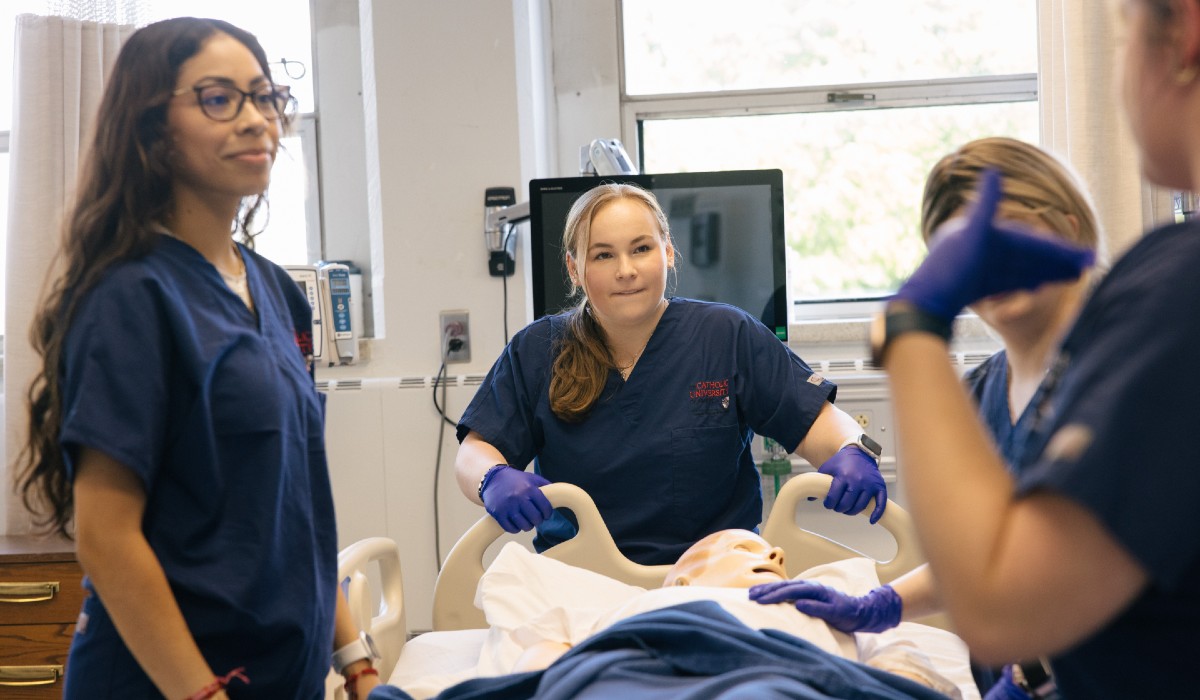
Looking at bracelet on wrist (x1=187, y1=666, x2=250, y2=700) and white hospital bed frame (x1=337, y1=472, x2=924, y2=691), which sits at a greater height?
bracelet on wrist (x1=187, y1=666, x2=250, y2=700)

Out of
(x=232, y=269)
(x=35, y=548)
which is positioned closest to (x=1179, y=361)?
(x=232, y=269)

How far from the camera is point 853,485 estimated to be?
6.38 feet

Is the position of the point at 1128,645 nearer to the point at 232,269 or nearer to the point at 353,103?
the point at 232,269

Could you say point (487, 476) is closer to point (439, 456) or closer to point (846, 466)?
point (846, 466)

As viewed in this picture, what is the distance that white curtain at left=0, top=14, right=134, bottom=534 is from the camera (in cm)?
294

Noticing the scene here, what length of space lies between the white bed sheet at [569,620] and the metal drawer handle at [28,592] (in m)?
1.16

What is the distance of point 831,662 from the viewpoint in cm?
143

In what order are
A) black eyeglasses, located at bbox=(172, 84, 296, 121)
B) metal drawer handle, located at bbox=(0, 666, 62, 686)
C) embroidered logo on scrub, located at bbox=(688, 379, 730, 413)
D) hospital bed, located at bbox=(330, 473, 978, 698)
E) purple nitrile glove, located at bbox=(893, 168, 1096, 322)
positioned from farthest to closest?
metal drawer handle, located at bbox=(0, 666, 62, 686) < embroidered logo on scrub, located at bbox=(688, 379, 730, 413) < hospital bed, located at bbox=(330, 473, 978, 698) < black eyeglasses, located at bbox=(172, 84, 296, 121) < purple nitrile glove, located at bbox=(893, 168, 1096, 322)

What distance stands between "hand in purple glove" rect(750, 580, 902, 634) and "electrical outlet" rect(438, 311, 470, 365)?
1.62m

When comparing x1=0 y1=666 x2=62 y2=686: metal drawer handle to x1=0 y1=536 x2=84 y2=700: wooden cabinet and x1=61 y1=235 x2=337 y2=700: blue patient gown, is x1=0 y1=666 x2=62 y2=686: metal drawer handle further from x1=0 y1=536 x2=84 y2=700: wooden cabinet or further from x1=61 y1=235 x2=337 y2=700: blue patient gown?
Answer: x1=61 y1=235 x2=337 y2=700: blue patient gown

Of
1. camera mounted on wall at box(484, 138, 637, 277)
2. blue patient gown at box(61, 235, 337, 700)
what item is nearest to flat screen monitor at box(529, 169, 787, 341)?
camera mounted on wall at box(484, 138, 637, 277)

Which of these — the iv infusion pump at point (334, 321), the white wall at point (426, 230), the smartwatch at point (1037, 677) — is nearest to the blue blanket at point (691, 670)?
the smartwatch at point (1037, 677)

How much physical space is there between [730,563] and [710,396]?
1.48ft

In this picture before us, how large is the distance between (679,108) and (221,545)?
8.50ft
